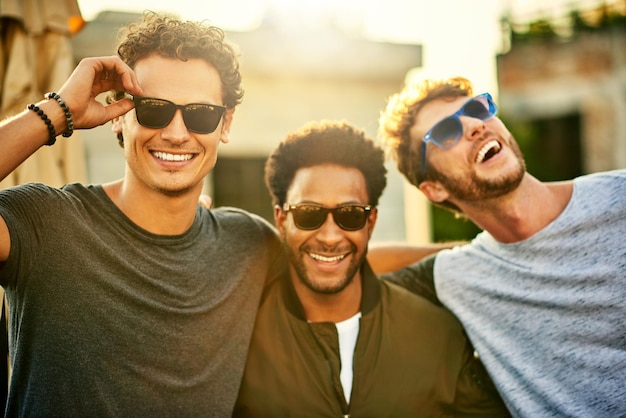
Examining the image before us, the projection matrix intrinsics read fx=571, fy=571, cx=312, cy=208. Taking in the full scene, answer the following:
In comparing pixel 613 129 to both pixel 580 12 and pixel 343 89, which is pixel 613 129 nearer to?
pixel 580 12

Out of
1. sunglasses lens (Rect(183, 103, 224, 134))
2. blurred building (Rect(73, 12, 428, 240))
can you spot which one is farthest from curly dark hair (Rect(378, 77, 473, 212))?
blurred building (Rect(73, 12, 428, 240))

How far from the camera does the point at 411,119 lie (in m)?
3.83

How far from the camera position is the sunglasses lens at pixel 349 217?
10.6 ft

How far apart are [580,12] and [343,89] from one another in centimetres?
1413

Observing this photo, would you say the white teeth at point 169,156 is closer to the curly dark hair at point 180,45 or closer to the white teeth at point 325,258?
the curly dark hair at point 180,45

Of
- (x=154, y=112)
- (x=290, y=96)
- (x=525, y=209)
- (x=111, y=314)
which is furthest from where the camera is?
(x=290, y=96)

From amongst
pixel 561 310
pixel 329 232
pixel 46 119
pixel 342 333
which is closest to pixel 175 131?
pixel 46 119

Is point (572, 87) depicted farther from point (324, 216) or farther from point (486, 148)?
point (324, 216)

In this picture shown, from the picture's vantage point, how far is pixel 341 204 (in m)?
3.26

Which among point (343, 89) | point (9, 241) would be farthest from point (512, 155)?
point (343, 89)

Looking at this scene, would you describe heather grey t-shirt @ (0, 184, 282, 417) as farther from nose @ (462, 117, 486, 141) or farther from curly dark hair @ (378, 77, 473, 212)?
nose @ (462, 117, 486, 141)

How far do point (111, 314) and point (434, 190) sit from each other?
7.10 ft

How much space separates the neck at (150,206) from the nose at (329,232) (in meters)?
0.76

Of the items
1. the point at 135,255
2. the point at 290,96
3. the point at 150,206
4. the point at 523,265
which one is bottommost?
the point at 523,265
